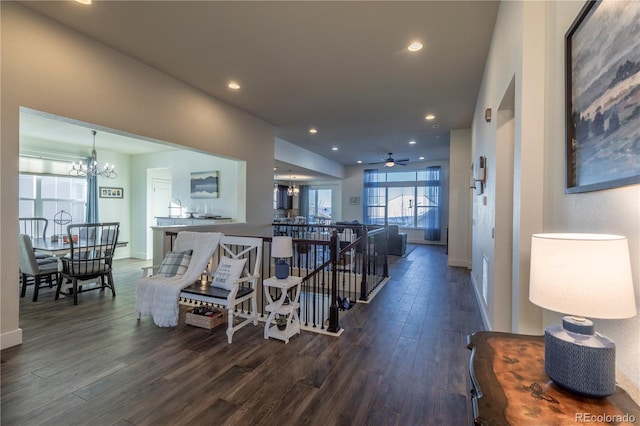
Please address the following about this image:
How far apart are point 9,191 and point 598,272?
14.0ft

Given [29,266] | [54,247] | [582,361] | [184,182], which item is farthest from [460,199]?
[29,266]

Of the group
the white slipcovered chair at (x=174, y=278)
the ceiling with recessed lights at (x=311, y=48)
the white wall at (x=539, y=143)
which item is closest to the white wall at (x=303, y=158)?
the ceiling with recessed lights at (x=311, y=48)

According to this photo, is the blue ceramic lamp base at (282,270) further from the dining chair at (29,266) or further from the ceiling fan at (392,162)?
the ceiling fan at (392,162)

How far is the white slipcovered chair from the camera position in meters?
3.26

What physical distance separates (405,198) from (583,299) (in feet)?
36.7

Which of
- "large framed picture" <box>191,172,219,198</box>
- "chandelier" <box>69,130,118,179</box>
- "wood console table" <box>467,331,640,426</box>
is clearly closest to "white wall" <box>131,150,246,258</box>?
Answer: "large framed picture" <box>191,172,219,198</box>

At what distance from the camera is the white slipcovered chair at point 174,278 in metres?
3.26

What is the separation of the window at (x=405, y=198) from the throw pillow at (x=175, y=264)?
8977 mm

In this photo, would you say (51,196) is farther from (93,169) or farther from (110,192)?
(93,169)

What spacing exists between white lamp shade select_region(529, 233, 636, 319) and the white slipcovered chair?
11.1 feet

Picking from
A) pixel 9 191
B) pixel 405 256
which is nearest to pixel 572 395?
pixel 9 191

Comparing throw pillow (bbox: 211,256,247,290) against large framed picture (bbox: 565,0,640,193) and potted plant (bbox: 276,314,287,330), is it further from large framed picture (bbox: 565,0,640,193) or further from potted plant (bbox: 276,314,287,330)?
large framed picture (bbox: 565,0,640,193)

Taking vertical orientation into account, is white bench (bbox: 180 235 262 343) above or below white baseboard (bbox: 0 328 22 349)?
above

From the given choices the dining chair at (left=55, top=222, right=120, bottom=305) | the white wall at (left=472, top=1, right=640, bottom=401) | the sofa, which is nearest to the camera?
the white wall at (left=472, top=1, right=640, bottom=401)
